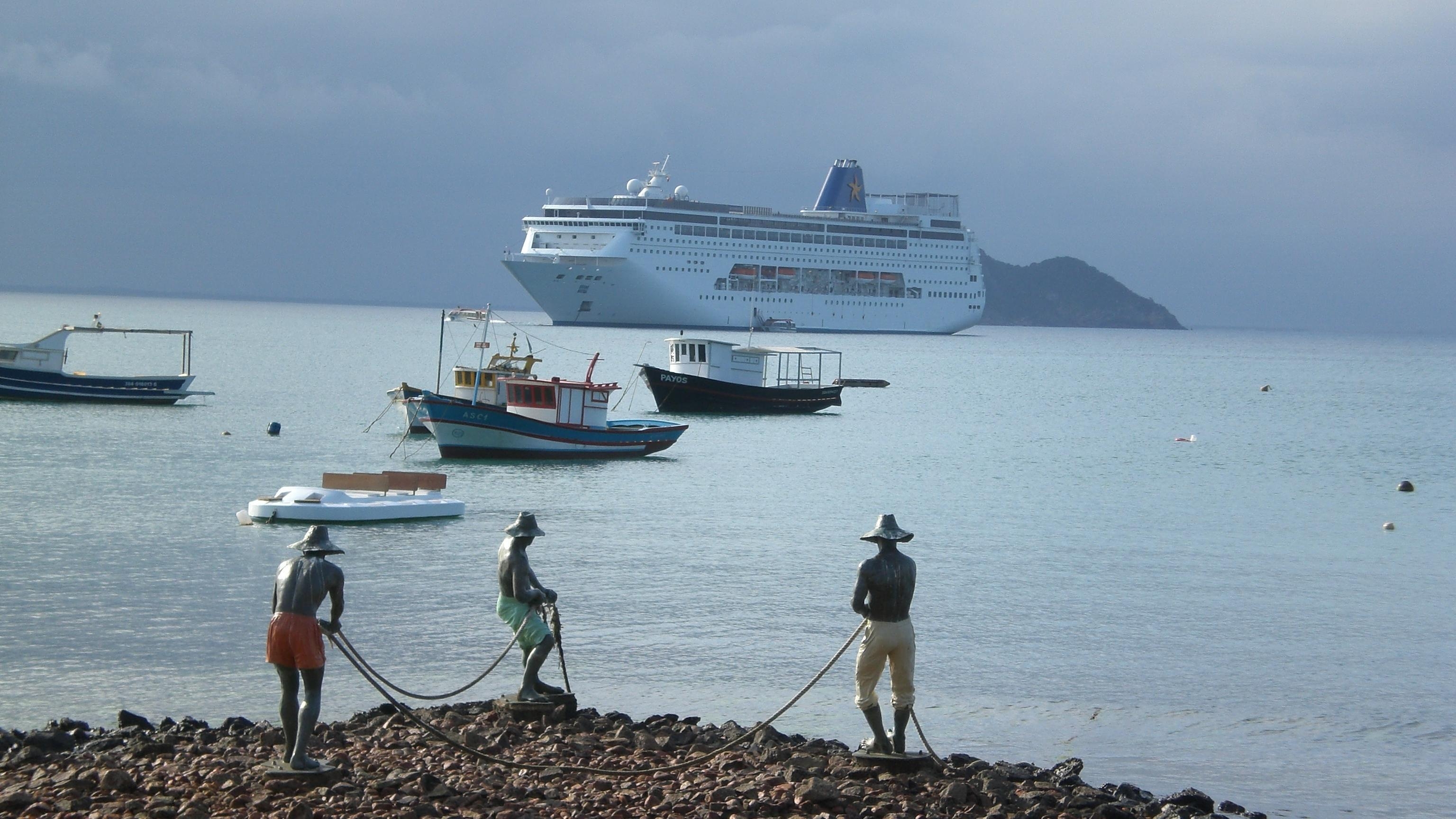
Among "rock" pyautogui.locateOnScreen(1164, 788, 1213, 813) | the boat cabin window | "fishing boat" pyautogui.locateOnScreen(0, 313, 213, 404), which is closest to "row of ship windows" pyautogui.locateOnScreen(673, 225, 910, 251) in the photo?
"fishing boat" pyautogui.locateOnScreen(0, 313, 213, 404)

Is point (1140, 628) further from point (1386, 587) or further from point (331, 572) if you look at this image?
point (331, 572)

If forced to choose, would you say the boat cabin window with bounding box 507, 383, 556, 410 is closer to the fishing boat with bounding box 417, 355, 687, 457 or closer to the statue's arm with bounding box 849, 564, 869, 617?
the fishing boat with bounding box 417, 355, 687, 457

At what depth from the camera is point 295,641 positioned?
8.67 metres

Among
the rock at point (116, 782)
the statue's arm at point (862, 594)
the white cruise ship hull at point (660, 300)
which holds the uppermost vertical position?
the white cruise ship hull at point (660, 300)

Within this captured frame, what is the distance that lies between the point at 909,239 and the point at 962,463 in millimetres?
101114

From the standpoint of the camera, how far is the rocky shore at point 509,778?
8797 mm

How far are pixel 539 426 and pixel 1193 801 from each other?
25769 mm

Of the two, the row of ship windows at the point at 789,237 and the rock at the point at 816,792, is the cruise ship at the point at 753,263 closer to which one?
the row of ship windows at the point at 789,237

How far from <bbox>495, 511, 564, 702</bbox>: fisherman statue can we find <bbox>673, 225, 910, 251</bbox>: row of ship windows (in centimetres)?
11362

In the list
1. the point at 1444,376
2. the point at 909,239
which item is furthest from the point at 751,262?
the point at 1444,376

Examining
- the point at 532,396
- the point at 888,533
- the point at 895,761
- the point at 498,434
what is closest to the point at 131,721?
the point at 895,761

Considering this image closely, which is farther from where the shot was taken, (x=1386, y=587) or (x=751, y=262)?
(x=751, y=262)

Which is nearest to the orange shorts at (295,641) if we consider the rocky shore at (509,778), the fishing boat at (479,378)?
the rocky shore at (509,778)

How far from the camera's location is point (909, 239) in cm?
13875
